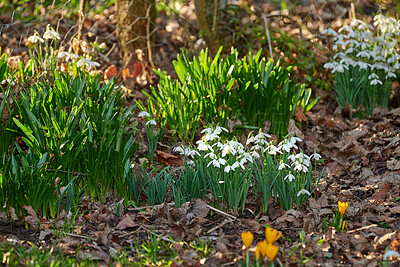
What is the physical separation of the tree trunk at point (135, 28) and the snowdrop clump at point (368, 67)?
2.02 m

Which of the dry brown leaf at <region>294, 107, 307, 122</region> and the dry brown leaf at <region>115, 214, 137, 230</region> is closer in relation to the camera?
the dry brown leaf at <region>115, 214, 137, 230</region>

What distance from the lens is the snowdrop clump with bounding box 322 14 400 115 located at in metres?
4.48

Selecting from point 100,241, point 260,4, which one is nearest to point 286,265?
point 100,241

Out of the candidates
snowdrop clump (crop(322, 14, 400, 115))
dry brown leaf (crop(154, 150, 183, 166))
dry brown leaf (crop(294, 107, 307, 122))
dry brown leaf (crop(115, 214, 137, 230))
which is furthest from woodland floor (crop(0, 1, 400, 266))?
snowdrop clump (crop(322, 14, 400, 115))

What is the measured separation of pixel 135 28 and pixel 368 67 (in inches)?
101

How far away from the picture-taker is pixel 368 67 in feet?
15.1

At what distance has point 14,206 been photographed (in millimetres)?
2615

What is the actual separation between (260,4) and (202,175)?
477 cm

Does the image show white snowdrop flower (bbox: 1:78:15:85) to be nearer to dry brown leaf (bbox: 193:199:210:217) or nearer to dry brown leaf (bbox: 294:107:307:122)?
dry brown leaf (bbox: 193:199:210:217)

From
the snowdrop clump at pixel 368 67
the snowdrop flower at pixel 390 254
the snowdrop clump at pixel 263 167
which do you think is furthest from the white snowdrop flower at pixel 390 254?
the snowdrop clump at pixel 368 67

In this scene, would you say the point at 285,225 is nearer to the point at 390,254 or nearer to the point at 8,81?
the point at 390,254

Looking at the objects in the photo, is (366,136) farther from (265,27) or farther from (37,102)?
(37,102)

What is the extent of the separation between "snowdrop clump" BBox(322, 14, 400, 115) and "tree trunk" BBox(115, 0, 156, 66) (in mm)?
2016

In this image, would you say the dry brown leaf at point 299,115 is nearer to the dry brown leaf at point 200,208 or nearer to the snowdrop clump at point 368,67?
the snowdrop clump at point 368,67
